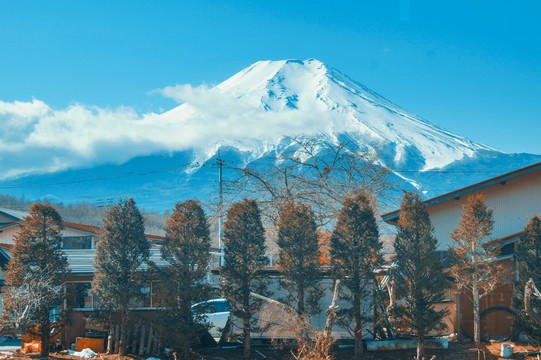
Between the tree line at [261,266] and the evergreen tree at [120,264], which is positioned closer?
the tree line at [261,266]

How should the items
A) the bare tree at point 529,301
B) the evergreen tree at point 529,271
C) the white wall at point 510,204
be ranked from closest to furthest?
the bare tree at point 529,301, the evergreen tree at point 529,271, the white wall at point 510,204

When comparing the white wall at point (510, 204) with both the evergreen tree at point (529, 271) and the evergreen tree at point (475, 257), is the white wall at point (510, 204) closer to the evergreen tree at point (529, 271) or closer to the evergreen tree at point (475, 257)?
the evergreen tree at point (475, 257)

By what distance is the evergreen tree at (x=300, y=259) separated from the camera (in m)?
16.9

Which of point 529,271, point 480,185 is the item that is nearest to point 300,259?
point 529,271

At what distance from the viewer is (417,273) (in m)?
16.4

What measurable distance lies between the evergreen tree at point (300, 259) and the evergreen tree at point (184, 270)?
93.5 inches

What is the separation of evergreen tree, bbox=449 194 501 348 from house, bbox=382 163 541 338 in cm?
100

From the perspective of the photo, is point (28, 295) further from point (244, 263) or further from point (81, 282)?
point (244, 263)

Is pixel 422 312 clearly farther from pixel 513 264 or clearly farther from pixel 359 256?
pixel 513 264

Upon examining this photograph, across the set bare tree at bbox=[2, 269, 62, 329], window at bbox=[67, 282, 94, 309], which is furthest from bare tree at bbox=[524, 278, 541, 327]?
window at bbox=[67, 282, 94, 309]

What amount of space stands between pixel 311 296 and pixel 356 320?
4.75ft

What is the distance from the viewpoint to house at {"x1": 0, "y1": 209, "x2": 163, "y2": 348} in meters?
19.0

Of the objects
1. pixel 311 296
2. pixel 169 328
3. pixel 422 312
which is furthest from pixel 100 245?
pixel 422 312

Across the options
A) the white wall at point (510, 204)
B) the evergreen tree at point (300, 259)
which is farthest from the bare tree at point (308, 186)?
the evergreen tree at point (300, 259)
